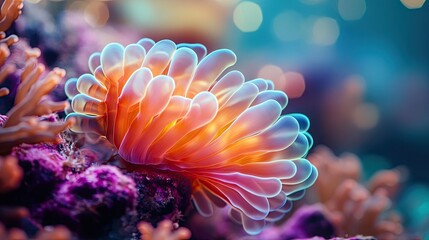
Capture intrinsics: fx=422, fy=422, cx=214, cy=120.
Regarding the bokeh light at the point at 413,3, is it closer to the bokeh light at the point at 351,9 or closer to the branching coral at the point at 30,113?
the bokeh light at the point at 351,9

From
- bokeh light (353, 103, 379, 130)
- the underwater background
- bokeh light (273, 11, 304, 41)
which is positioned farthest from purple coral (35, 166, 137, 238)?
bokeh light (273, 11, 304, 41)

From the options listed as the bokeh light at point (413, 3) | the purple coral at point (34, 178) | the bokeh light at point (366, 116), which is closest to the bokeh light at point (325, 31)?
the bokeh light at point (413, 3)

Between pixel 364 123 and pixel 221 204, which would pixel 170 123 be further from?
pixel 364 123

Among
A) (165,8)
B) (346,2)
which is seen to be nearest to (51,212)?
(165,8)

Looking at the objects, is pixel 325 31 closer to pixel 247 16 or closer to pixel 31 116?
pixel 247 16

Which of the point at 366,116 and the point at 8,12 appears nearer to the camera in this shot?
the point at 8,12

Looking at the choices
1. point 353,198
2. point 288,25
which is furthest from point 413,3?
point 353,198
